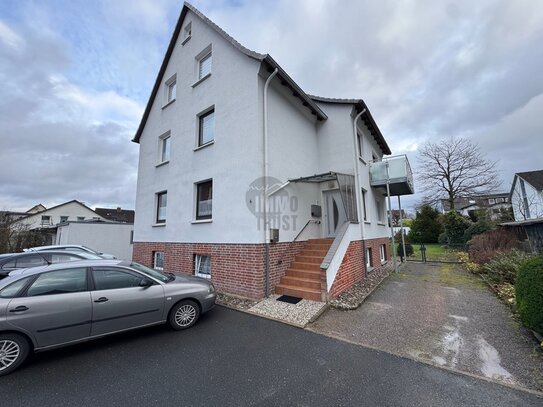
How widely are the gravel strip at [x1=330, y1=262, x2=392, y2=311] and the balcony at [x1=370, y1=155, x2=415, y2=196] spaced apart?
4.22 metres

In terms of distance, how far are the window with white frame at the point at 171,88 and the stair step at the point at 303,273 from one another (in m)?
9.75

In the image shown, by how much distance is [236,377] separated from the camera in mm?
3176

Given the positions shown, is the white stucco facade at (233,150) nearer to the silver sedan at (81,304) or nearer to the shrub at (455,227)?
the silver sedan at (81,304)

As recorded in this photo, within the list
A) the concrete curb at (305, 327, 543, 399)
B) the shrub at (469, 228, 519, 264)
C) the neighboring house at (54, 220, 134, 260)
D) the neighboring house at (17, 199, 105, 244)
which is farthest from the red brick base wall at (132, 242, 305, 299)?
the neighboring house at (17, 199, 105, 244)

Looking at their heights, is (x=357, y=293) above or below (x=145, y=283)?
below

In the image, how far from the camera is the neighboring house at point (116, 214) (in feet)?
140

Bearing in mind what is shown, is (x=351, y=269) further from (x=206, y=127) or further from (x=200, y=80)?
(x=200, y=80)

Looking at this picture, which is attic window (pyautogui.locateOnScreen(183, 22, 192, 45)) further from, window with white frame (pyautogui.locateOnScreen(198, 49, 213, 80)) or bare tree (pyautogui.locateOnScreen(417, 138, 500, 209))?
bare tree (pyautogui.locateOnScreen(417, 138, 500, 209))

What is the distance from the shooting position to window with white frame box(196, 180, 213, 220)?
8.21 meters

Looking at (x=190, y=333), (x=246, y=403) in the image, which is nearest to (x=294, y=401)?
(x=246, y=403)

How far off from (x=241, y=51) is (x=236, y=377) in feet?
28.8

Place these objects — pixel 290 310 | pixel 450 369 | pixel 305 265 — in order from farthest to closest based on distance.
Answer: pixel 305 265, pixel 290 310, pixel 450 369

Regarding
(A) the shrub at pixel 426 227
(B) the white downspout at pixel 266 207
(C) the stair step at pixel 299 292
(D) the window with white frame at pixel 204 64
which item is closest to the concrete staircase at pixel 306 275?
(C) the stair step at pixel 299 292

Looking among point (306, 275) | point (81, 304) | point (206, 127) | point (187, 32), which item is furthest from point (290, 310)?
point (187, 32)
